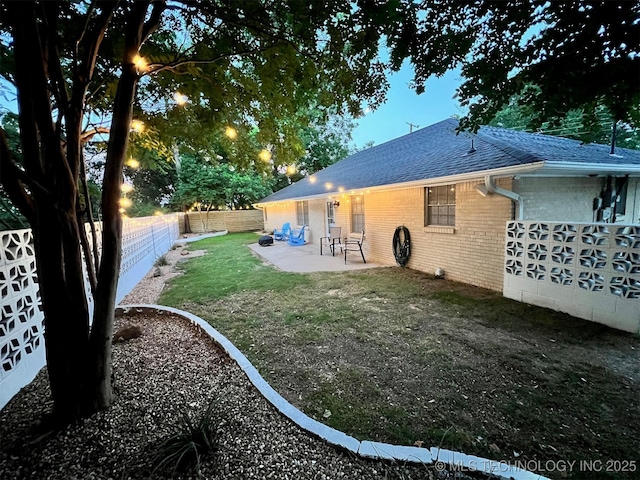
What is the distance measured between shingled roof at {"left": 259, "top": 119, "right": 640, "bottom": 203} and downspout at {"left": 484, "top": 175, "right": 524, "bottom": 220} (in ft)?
0.65

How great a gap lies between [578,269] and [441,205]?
3.31 metres

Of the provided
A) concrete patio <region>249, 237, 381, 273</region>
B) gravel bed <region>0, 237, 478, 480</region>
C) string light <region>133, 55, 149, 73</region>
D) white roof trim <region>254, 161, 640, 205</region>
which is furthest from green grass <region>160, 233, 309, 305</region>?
string light <region>133, 55, 149, 73</region>

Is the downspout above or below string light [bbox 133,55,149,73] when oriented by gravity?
below

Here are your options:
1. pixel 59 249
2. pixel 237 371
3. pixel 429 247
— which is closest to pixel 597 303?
pixel 429 247

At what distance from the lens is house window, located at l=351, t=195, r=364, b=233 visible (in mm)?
10883

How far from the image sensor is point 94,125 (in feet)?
8.75

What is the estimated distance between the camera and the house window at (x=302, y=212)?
51.7ft

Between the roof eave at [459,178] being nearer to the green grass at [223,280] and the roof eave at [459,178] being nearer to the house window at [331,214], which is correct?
the house window at [331,214]

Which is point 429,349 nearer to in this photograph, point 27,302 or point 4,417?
point 4,417

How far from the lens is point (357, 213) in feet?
36.7

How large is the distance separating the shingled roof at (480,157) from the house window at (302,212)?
415cm

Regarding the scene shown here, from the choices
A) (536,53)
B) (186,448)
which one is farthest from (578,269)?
(186,448)

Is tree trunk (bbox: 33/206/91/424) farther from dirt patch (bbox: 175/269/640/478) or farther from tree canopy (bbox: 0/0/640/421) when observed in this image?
dirt patch (bbox: 175/269/640/478)

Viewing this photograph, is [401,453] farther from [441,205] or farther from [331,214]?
[331,214]
